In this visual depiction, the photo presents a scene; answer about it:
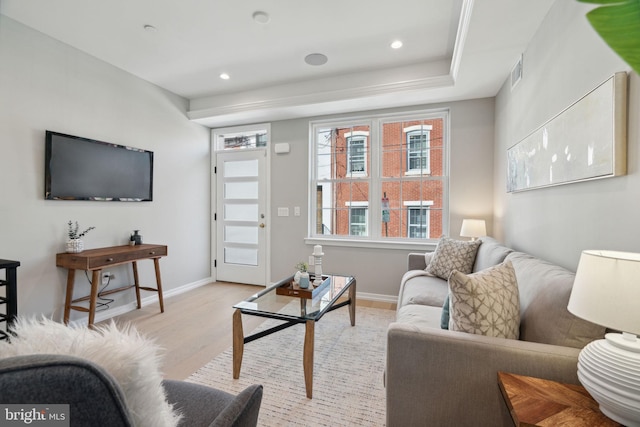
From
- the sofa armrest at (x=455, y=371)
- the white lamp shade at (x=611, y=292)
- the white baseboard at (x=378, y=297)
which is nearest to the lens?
the white lamp shade at (x=611, y=292)

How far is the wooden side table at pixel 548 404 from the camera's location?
87 cm

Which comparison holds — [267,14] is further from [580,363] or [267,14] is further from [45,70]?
[580,363]

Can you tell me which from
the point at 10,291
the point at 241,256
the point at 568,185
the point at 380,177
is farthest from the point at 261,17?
the point at 241,256

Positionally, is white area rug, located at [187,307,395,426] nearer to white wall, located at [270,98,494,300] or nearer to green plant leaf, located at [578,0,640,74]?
white wall, located at [270,98,494,300]

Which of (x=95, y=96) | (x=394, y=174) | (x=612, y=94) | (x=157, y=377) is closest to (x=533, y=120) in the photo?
(x=612, y=94)

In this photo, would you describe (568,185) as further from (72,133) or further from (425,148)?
(72,133)

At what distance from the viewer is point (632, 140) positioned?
3.86 feet

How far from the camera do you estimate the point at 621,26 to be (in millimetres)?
552

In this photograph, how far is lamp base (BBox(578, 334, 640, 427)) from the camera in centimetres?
80

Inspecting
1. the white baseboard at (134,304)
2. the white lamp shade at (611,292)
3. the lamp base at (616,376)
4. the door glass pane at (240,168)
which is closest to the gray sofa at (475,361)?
the lamp base at (616,376)

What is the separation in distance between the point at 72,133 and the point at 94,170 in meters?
0.37

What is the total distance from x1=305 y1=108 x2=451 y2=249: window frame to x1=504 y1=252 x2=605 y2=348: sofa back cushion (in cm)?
212

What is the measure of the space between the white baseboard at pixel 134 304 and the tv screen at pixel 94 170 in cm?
118

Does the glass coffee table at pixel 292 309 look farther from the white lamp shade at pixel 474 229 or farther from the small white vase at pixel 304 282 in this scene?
the white lamp shade at pixel 474 229
